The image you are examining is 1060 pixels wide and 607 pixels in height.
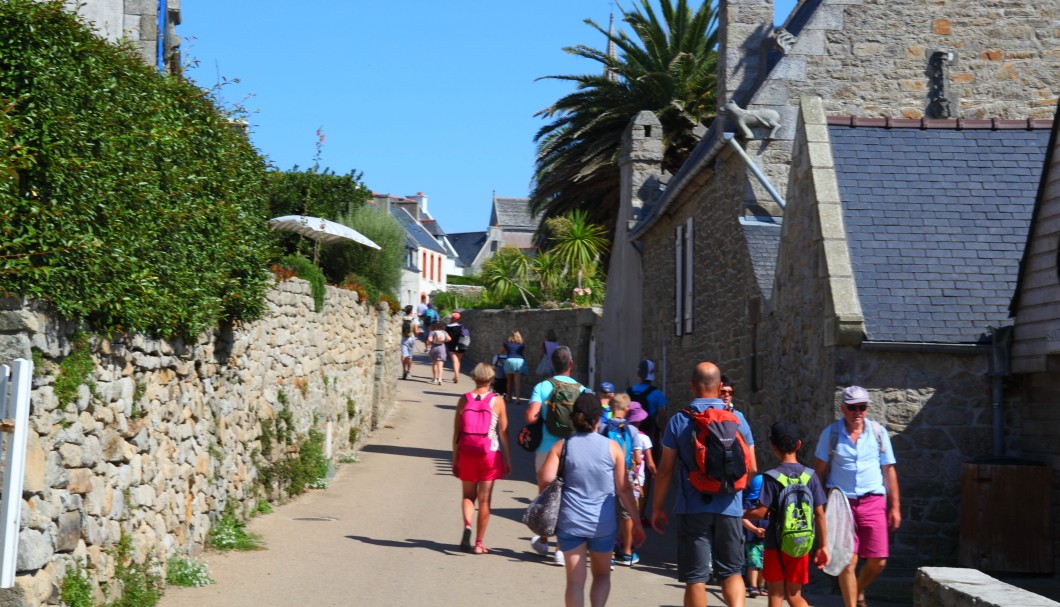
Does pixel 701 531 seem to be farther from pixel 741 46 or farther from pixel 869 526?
pixel 741 46

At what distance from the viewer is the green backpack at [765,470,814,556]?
7.82 m

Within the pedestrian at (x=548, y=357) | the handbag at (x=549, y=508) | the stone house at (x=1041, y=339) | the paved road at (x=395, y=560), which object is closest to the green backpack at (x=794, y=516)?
the handbag at (x=549, y=508)

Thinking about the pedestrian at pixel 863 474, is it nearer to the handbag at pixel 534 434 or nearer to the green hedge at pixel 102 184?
the handbag at pixel 534 434

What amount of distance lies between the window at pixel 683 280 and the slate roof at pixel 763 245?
11.7 feet

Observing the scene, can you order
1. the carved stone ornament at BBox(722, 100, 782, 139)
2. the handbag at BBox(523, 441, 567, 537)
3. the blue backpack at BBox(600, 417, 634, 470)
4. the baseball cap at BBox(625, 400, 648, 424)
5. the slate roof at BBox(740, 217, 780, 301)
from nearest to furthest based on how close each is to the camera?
the handbag at BBox(523, 441, 567, 537) < the blue backpack at BBox(600, 417, 634, 470) < the baseball cap at BBox(625, 400, 648, 424) < the slate roof at BBox(740, 217, 780, 301) < the carved stone ornament at BBox(722, 100, 782, 139)

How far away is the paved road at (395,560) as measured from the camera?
8875mm

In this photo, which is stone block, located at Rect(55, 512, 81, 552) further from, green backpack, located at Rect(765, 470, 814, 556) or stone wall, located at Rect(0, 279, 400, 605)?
green backpack, located at Rect(765, 470, 814, 556)

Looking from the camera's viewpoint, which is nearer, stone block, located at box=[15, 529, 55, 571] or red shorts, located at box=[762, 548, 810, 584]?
stone block, located at box=[15, 529, 55, 571]

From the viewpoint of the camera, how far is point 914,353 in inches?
418

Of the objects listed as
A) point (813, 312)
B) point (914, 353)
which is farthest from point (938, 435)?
point (813, 312)

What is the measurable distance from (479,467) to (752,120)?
6974 millimetres

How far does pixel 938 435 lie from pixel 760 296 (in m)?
3.47

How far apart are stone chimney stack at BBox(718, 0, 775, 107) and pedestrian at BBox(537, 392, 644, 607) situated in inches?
472

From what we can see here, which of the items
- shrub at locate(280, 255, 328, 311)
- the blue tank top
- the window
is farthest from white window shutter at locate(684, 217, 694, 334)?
the blue tank top
